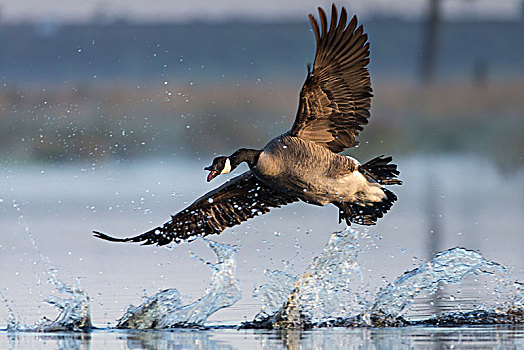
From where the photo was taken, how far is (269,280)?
29.1 ft

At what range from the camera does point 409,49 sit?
2141cm

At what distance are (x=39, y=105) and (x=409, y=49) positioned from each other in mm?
6506

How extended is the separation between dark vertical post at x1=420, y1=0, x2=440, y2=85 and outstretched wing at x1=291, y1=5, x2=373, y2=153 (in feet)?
38.3

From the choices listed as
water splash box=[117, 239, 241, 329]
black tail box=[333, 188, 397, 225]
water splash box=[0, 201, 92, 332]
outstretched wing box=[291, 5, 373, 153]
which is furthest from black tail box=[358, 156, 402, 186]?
water splash box=[0, 201, 92, 332]

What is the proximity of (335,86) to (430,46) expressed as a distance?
13087 mm

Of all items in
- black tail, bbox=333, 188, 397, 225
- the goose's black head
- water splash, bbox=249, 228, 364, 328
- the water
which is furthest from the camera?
black tail, bbox=333, 188, 397, 225

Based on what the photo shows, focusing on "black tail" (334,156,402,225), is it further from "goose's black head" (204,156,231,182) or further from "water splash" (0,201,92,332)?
"water splash" (0,201,92,332)

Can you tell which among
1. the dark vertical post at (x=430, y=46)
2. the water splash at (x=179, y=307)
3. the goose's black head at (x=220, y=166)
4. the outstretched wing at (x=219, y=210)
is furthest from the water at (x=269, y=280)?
the dark vertical post at (x=430, y=46)

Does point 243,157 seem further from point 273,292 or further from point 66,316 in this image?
point 66,316

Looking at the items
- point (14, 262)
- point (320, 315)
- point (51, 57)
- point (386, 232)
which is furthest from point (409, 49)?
point (320, 315)

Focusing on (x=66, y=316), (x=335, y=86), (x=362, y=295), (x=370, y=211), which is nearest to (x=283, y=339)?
(x=362, y=295)

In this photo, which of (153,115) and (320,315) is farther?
(153,115)

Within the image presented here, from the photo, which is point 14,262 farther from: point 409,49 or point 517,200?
point 409,49

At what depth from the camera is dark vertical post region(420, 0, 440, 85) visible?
20.6 meters
